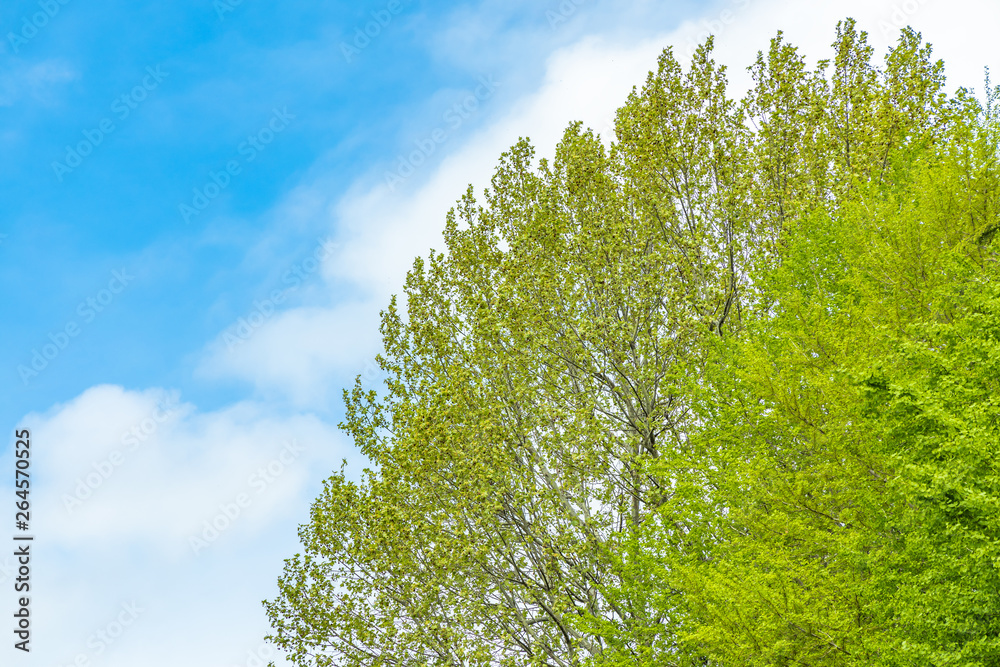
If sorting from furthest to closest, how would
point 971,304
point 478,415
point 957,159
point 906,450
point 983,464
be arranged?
1. point 478,415
2. point 957,159
3. point 971,304
4. point 906,450
5. point 983,464

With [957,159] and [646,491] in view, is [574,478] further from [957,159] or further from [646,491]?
[957,159]

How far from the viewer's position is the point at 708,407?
1548 cm

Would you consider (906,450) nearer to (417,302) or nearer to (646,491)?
(646,491)

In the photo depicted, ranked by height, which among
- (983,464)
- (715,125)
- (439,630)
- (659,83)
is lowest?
(983,464)

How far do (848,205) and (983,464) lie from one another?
286 inches

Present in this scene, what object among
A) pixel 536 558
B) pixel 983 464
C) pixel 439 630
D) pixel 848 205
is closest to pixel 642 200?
pixel 848 205

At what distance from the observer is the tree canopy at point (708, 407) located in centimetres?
1067

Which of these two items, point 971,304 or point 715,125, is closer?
point 971,304

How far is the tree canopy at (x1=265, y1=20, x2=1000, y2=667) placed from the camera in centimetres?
1067

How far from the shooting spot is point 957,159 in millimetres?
15227

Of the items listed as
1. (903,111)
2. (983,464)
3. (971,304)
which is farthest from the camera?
(903,111)

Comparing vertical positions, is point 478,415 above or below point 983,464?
above

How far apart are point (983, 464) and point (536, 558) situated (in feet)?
32.0

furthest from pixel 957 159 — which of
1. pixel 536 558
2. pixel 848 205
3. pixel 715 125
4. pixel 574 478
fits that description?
pixel 536 558
